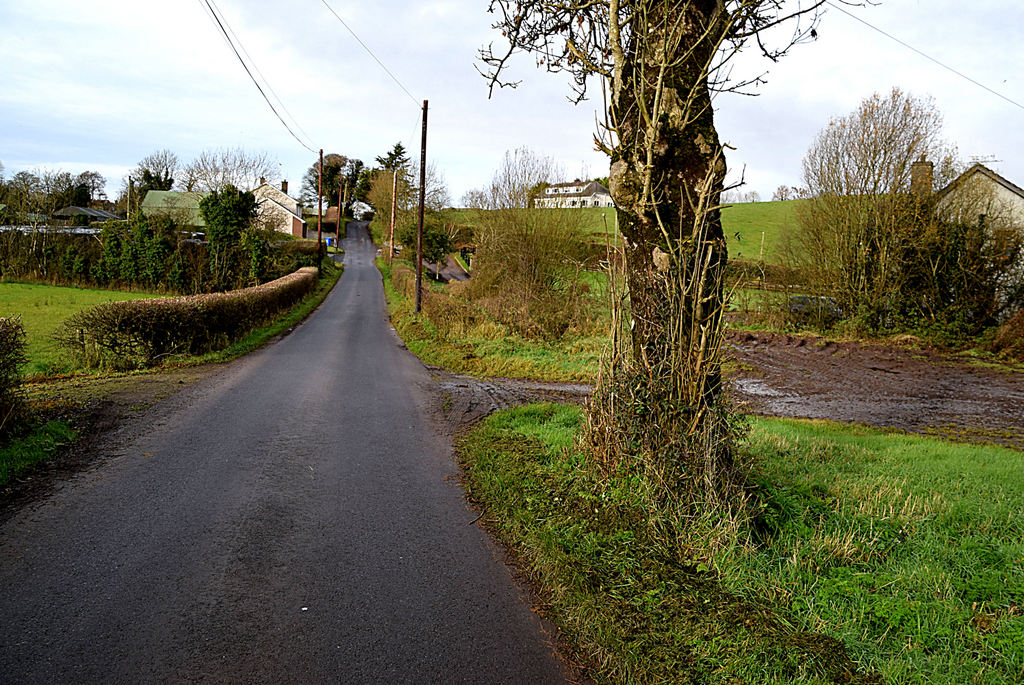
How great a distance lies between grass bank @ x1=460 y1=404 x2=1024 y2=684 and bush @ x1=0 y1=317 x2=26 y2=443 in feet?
16.2

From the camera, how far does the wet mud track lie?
11.6 metres

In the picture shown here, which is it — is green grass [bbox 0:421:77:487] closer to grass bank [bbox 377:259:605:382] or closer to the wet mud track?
the wet mud track

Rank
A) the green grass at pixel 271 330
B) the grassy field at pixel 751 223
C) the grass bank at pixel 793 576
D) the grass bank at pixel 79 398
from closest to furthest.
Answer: the grass bank at pixel 793 576 < the grass bank at pixel 79 398 < the green grass at pixel 271 330 < the grassy field at pixel 751 223

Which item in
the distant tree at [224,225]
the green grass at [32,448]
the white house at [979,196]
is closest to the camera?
the green grass at [32,448]

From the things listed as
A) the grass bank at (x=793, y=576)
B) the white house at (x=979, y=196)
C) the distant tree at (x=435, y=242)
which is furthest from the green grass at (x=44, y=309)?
the white house at (x=979, y=196)

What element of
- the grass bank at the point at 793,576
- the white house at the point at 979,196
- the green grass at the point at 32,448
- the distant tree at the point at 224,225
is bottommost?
the green grass at the point at 32,448

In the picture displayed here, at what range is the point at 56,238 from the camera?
35531 mm

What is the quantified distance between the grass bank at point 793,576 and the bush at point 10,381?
16.2ft

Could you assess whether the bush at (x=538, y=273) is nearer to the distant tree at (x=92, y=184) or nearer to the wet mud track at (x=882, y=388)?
the wet mud track at (x=882, y=388)

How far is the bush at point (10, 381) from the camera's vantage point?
22.3 ft

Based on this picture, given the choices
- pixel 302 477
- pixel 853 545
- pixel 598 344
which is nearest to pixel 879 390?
pixel 598 344

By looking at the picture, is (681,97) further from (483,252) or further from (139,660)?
(483,252)

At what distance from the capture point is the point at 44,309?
A: 2338 cm

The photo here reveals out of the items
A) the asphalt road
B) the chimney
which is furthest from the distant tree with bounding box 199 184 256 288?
the chimney
